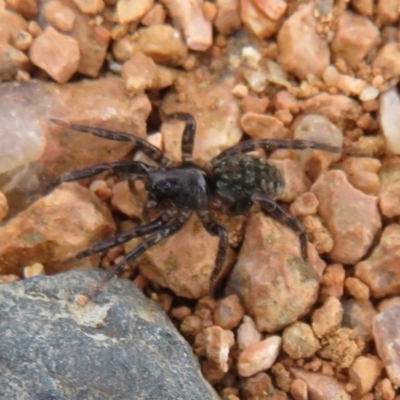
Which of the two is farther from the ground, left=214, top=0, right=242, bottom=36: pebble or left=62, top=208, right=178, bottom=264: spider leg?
left=214, top=0, right=242, bottom=36: pebble

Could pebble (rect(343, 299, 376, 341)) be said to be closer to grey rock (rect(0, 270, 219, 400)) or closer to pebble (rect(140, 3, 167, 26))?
grey rock (rect(0, 270, 219, 400))

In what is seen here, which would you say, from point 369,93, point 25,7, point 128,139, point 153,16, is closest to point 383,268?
point 369,93

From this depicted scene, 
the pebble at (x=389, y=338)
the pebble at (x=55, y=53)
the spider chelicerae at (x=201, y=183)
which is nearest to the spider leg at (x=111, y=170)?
the spider chelicerae at (x=201, y=183)

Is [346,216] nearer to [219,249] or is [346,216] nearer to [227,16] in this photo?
[219,249]

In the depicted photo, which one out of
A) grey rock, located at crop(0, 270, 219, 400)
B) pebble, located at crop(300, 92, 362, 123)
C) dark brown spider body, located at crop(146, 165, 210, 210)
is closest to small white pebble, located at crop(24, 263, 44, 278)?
grey rock, located at crop(0, 270, 219, 400)

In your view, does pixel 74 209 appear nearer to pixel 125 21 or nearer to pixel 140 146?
pixel 140 146

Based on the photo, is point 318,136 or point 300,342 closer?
point 300,342

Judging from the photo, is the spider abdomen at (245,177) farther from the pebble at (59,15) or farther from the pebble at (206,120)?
the pebble at (59,15)
